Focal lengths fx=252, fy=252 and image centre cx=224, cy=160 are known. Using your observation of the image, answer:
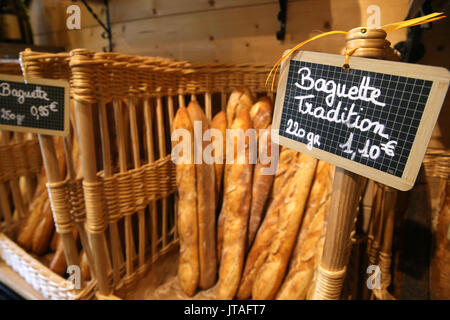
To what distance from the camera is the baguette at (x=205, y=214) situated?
0.92m

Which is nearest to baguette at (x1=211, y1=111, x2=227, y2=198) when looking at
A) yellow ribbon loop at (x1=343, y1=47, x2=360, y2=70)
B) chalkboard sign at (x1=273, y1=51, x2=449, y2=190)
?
chalkboard sign at (x1=273, y1=51, x2=449, y2=190)

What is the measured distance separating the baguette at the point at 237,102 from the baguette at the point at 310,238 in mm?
363

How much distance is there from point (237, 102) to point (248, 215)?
16.8 inches

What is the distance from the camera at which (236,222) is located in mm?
883

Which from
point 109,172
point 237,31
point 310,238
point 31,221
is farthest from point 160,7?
point 310,238

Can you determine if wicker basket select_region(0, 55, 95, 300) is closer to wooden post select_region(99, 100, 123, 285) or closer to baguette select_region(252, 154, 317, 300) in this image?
wooden post select_region(99, 100, 123, 285)

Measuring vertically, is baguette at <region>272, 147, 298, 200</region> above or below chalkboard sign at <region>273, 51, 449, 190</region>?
below

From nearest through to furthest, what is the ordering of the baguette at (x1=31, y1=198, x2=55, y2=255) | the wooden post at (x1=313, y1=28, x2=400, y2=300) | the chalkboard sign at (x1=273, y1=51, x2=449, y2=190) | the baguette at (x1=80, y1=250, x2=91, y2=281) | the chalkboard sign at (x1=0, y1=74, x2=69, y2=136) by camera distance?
the chalkboard sign at (x1=273, y1=51, x2=449, y2=190) < the wooden post at (x1=313, y1=28, x2=400, y2=300) < the chalkboard sign at (x1=0, y1=74, x2=69, y2=136) < the baguette at (x1=80, y1=250, x2=91, y2=281) < the baguette at (x1=31, y1=198, x2=55, y2=255)

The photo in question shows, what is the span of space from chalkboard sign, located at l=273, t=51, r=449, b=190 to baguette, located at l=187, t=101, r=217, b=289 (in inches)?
19.0

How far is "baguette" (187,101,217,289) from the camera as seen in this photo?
92 cm

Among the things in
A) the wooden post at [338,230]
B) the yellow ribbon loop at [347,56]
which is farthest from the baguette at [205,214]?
the yellow ribbon loop at [347,56]

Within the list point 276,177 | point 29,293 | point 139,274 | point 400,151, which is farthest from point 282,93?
point 29,293

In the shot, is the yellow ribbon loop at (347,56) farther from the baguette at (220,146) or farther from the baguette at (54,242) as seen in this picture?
the baguette at (54,242)

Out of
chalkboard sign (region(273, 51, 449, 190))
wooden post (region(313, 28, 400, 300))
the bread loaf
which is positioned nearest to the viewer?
chalkboard sign (region(273, 51, 449, 190))
